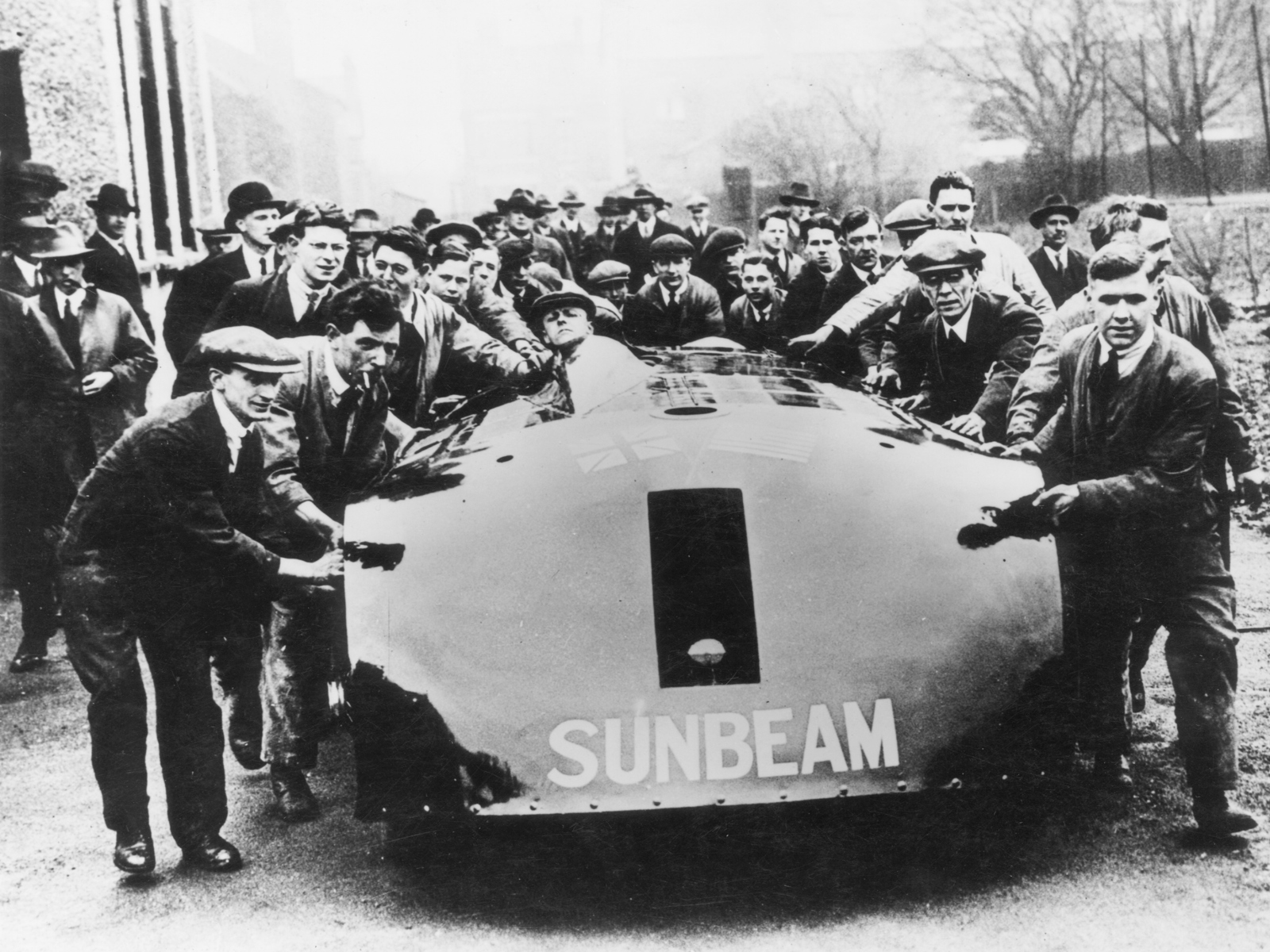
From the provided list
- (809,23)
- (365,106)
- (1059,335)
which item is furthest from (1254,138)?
(365,106)

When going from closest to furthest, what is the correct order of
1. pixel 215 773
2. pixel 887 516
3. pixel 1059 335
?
pixel 887 516 < pixel 215 773 < pixel 1059 335

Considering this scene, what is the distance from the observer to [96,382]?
380 cm

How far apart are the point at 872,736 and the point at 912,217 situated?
2299 mm

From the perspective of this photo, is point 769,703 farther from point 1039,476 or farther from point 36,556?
point 36,556

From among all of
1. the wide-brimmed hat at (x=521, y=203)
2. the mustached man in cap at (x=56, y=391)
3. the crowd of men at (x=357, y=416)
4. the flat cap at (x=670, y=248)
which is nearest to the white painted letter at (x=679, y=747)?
the crowd of men at (x=357, y=416)

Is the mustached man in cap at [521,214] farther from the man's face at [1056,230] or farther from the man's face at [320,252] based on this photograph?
the man's face at [1056,230]

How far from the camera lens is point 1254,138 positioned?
12.7 ft

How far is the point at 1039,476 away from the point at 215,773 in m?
2.44

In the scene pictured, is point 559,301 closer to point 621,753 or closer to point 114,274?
point 114,274

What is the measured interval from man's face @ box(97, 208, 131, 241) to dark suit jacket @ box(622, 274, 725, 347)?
6.61 ft

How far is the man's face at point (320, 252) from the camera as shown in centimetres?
376

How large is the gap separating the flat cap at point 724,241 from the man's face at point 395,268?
1.61m

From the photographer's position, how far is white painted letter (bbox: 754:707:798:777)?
2443 mm

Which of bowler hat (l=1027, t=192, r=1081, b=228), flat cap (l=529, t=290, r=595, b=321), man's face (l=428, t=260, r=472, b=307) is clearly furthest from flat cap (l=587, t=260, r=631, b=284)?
bowler hat (l=1027, t=192, r=1081, b=228)
